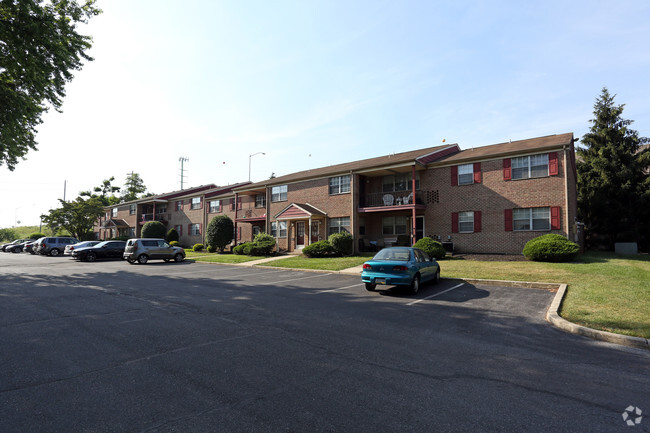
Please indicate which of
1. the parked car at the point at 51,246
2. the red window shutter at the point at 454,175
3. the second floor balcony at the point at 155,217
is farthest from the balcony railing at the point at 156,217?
the red window shutter at the point at 454,175

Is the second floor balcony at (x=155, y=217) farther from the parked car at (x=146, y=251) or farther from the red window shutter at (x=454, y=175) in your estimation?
the red window shutter at (x=454, y=175)

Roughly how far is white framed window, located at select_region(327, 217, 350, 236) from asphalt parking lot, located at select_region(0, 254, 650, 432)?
17265 mm

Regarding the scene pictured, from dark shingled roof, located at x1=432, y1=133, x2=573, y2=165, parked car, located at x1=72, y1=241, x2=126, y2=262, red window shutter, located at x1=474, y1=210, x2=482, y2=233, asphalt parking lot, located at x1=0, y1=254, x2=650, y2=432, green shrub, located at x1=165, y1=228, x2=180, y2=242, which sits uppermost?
dark shingled roof, located at x1=432, y1=133, x2=573, y2=165

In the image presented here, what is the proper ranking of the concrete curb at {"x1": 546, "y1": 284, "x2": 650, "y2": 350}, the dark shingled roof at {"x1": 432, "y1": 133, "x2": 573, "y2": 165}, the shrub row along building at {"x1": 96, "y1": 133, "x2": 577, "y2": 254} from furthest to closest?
the shrub row along building at {"x1": 96, "y1": 133, "x2": 577, "y2": 254} < the dark shingled roof at {"x1": 432, "y1": 133, "x2": 573, "y2": 165} < the concrete curb at {"x1": 546, "y1": 284, "x2": 650, "y2": 350}

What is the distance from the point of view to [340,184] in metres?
27.1

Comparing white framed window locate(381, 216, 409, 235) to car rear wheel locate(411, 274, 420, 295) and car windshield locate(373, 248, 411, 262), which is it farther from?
car rear wheel locate(411, 274, 420, 295)

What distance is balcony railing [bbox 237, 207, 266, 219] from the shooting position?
111 feet

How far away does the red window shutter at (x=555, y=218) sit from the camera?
61.5 feet

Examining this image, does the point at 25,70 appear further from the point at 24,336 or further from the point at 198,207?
the point at 198,207

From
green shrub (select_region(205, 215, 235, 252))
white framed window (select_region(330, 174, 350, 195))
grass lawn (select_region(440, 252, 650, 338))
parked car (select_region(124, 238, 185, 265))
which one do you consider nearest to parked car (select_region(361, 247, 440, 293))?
grass lawn (select_region(440, 252, 650, 338))

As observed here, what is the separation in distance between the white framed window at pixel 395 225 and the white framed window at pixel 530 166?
300 inches

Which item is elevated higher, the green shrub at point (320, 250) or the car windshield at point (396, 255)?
the car windshield at point (396, 255)

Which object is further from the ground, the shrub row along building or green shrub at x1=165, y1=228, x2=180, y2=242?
the shrub row along building

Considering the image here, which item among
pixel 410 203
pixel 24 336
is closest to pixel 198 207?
pixel 410 203
